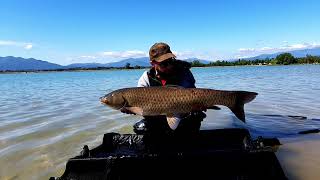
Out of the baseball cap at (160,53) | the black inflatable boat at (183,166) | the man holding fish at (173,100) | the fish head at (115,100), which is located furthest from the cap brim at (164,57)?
the black inflatable boat at (183,166)

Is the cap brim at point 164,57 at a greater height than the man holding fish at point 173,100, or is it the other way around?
the cap brim at point 164,57

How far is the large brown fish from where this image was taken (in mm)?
5891

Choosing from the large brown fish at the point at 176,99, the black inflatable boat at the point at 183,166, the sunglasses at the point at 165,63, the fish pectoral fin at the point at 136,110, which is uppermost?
the sunglasses at the point at 165,63

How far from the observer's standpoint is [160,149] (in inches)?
295

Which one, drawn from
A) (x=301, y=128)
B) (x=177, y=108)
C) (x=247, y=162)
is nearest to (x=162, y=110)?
(x=177, y=108)

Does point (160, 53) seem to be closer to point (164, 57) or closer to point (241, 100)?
point (164, 57)

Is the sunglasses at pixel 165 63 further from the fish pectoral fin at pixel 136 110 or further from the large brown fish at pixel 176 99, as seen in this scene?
the fish pectoral fin at pixel 136 110

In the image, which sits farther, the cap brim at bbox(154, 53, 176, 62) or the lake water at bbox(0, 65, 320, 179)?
the lake water at bbox(0, 65, 320, 179)

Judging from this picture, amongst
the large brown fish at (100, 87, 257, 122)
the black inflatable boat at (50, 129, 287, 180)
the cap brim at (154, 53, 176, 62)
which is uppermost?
the cap brim at (154, 53, 176, 62)

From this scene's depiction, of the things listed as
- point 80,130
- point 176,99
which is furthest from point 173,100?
point 80,130

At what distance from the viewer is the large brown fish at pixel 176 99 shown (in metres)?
5.89

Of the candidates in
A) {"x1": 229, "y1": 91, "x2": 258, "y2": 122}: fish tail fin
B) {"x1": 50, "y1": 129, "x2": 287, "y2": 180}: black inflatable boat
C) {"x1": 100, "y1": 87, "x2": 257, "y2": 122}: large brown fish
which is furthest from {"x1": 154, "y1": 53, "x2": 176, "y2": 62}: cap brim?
{"x1": 50, "y1": 129, "x2": 287, "y2": 180}: black inflatable boat

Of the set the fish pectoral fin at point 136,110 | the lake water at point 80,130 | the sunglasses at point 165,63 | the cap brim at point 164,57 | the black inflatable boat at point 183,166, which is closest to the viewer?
the black inflatable boat at point 183,166

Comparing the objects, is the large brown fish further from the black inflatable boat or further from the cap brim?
the cap brim
